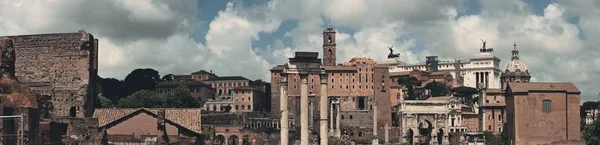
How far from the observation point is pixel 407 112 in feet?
294

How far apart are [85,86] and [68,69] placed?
114 cm

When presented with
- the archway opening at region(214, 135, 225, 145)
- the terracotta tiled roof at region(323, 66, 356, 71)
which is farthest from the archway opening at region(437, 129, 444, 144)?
the archway opening at region(214, 135, 225, 145)

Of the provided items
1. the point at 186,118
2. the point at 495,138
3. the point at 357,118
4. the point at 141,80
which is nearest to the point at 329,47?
the point at 357,118

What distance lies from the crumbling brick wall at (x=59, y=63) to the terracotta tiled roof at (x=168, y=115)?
4.39 meters

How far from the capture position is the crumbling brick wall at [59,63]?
4012cm

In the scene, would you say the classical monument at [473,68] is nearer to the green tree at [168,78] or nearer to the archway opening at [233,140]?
the green tree at [168,78]

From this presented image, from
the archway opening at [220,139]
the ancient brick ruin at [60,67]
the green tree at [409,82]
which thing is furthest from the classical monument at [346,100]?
the ancient brick ruin at [60,67]

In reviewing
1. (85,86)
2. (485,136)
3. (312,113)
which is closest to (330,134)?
(312,113)

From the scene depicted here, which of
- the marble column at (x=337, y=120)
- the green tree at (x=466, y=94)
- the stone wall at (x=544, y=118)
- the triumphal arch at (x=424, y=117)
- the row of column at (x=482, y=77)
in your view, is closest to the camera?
the stone wall at (x=544, y=118)

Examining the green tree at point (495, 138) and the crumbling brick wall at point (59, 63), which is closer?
the crumbling brick wall at point (59, 63)

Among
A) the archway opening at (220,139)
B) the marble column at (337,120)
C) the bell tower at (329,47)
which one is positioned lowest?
the archway opening at (220,139)

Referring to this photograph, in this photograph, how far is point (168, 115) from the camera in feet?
157

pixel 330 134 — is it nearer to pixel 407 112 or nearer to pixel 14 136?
Result: pixel 407 112

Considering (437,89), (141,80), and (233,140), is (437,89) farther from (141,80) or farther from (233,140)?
(233,140)
